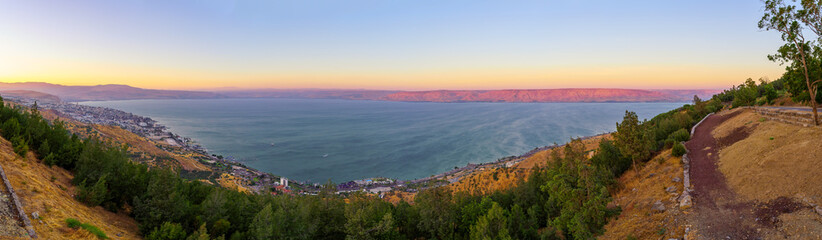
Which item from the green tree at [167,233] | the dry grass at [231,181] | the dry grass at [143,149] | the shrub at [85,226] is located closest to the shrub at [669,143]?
the green tree at [167,233]

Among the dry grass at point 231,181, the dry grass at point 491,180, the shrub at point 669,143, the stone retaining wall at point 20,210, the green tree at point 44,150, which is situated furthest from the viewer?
the dry grass at point 231,181

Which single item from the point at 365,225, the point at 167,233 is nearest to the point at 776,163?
the point at 365,225

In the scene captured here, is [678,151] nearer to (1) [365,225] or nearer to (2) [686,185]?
(2) [686,185]

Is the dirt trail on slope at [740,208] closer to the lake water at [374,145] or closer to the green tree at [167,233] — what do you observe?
the green tree at [167,233]

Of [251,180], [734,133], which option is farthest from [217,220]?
[251,180]

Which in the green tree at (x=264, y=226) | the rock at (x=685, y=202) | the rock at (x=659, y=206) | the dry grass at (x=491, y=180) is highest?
the rock at (x=685, y=202)

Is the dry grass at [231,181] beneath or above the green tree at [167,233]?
beneath

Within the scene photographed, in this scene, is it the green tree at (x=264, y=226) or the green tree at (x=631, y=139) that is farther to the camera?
the green tree at (x=631, y=139)
